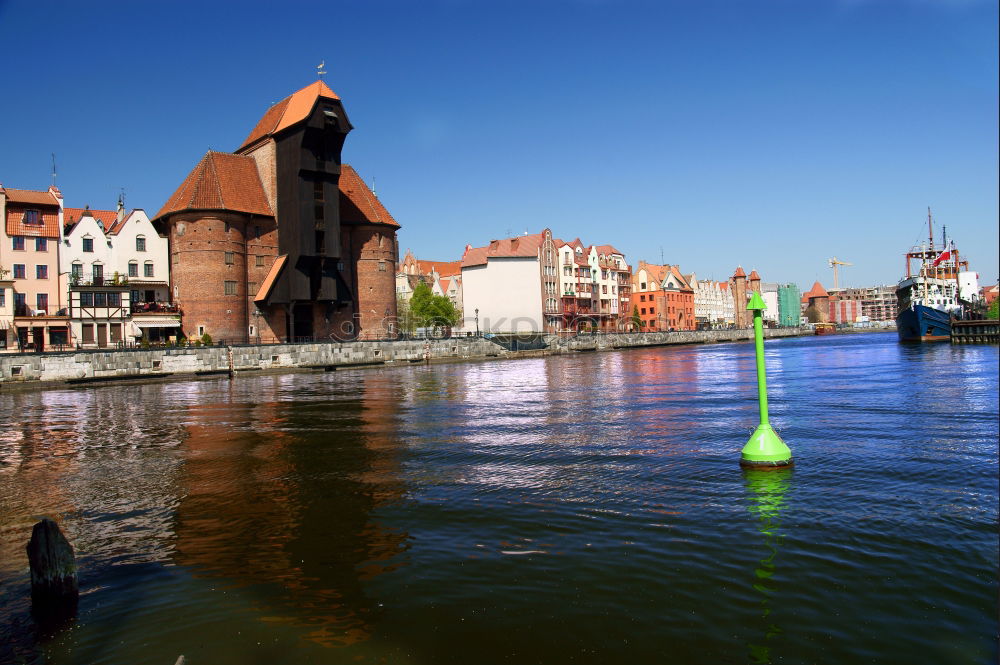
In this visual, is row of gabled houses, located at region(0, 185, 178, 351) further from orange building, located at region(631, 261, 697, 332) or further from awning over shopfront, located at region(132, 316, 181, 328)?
orange building, located at region(631, 261, 697, 332)

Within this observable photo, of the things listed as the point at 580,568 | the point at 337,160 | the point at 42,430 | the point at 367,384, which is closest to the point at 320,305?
the point at 337,160

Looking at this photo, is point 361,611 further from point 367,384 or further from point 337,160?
point 337,160

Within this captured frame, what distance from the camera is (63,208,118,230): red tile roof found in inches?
2677

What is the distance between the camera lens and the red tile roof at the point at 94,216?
67994 mm

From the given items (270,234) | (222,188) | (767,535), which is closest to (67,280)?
(222,188)

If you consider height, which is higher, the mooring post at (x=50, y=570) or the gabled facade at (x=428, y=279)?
the gabled facade at (x=428, y=279)

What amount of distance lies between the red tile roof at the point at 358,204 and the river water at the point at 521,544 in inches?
2229

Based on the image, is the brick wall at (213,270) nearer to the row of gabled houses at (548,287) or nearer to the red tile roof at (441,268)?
the row of gabled houses at (548,287)

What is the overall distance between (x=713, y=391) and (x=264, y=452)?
20912 millimetres

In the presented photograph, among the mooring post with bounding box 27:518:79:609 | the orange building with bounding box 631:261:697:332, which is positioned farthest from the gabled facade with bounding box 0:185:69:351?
the orange building with bounding box 631:261:697:332

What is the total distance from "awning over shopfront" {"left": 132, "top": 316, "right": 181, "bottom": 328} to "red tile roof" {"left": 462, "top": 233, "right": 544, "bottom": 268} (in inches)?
2209

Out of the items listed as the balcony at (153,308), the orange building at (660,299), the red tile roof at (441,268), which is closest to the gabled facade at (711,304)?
the orange building at (660,299)

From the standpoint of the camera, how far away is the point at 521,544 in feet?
29.5

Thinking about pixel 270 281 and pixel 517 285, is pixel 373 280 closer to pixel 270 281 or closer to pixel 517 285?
pixel 270 281
